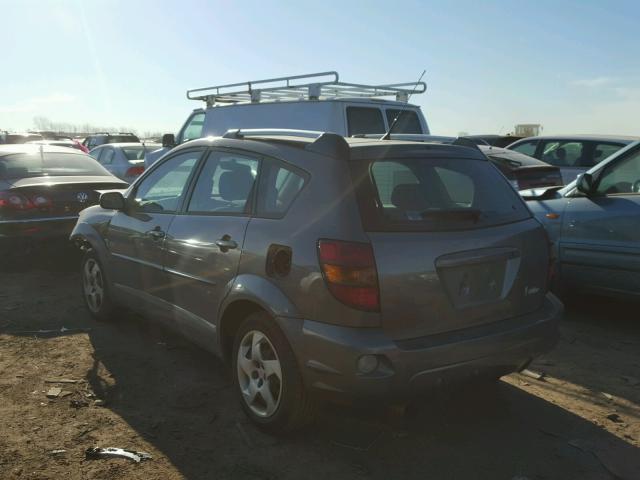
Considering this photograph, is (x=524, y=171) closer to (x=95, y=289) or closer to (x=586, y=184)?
(x=586, y=184)

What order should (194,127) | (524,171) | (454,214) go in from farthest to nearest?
(194,127) → (524,171) → (454,214)

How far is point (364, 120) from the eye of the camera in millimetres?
9633

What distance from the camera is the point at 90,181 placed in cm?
775

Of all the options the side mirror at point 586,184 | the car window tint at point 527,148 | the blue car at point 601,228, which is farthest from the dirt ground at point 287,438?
the car window tint at point 527,148

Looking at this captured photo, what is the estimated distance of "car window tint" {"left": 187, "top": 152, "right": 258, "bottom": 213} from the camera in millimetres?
3656

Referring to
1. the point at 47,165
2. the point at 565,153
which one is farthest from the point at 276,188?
the point at 565,153

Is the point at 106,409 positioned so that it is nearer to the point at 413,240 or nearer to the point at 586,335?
the point at 413,240

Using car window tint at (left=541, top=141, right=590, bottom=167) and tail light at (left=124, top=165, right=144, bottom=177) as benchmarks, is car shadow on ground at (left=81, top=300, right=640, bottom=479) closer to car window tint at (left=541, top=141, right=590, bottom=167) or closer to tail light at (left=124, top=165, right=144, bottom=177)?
car window tint at (left=541, top=141, right=590, bottom=167)

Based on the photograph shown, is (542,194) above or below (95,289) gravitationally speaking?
above

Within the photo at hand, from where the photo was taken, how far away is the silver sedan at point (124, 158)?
14.0m

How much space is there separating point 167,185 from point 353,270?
2.27 metres

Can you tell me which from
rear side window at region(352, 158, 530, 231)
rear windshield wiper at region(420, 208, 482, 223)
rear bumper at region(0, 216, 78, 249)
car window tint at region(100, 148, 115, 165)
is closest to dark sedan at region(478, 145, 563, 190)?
rear side window at region(352, 158, 530, 231)

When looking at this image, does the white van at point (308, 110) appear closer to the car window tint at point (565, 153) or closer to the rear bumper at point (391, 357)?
the car window tint at point (565, 153)

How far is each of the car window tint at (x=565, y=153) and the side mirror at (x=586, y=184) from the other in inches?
202
